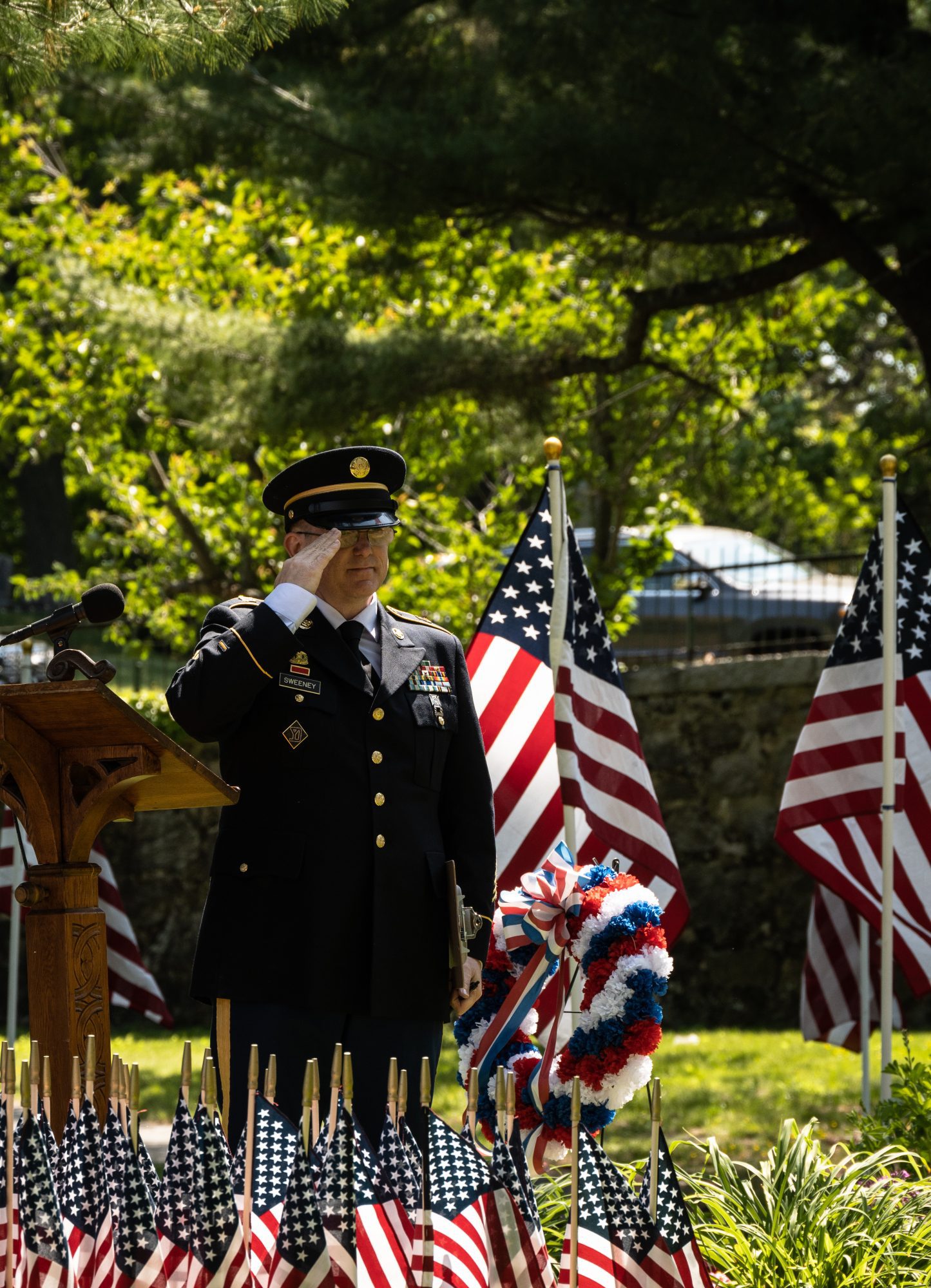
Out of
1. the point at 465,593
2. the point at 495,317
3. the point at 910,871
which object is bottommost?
the point at 910,871

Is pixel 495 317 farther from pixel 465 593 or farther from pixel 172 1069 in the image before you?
pixel 172 1069

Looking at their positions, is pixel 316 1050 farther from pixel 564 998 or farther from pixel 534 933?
pixel 564 998

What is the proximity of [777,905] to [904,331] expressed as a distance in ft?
24.2

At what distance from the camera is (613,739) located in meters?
4.92

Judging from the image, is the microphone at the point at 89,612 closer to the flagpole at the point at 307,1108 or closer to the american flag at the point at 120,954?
the flagpole at the point at 307,1108

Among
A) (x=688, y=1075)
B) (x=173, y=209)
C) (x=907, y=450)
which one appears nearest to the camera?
(x=688, y=1075)

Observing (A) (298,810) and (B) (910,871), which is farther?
(B) (910,871)

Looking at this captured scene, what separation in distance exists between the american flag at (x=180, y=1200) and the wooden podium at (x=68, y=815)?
0.40 meters

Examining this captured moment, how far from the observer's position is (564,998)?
3863 millimetres

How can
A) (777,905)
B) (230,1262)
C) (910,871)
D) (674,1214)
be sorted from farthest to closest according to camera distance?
1. (777,905)
2. (910,871)
3. (674,1214)
4. (230,1262)

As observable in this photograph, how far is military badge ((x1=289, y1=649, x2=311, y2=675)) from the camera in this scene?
347 cm

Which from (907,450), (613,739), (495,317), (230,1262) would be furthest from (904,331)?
(230,1262)

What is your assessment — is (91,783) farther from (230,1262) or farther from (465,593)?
(465,593)

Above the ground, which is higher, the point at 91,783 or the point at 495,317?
the point at 495,317
